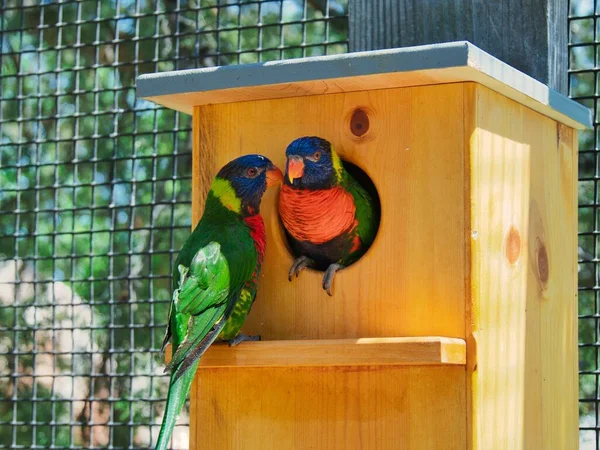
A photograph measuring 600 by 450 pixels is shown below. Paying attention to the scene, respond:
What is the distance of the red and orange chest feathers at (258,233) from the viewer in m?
2.39

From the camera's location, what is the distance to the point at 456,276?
2.18 m

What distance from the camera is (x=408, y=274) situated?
2240mm

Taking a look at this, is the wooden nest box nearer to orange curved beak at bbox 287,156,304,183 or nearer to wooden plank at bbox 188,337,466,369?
wooden plank at bbox 188,337,466,369

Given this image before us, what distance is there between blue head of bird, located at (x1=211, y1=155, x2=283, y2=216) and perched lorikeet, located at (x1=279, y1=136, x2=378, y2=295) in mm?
44

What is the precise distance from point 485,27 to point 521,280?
618 mm

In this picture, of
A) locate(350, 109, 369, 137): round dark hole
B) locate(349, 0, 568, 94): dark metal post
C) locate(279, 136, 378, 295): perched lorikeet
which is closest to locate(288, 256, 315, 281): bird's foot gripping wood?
locate(279, 136, 378, 295): perched lorikeet

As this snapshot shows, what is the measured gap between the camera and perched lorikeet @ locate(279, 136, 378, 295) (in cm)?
232

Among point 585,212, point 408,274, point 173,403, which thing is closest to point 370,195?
point 408,274

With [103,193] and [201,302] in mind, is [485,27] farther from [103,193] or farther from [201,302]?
[103,193]

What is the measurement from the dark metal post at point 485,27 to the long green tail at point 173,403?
0.94 m

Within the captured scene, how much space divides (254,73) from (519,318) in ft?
2.63

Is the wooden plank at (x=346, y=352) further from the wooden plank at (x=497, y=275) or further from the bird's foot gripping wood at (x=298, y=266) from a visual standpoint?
the bird's foot gripping wood at (x=298, y=266)

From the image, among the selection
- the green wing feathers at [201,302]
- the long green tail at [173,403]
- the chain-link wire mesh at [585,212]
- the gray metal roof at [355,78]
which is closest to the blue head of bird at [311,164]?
the gray metal roof at [355,78]

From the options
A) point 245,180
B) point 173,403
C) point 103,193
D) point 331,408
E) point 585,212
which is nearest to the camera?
point 173,403
